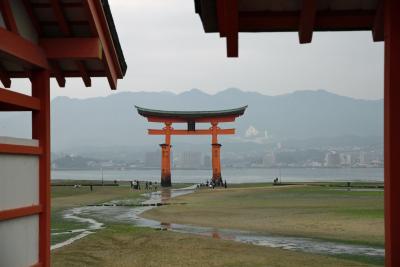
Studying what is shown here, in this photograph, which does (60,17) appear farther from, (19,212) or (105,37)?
(19,212)

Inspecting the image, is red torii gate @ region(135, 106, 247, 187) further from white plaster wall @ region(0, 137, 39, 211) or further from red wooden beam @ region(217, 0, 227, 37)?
red wooden beam @ region(217, 0, 227, 37)

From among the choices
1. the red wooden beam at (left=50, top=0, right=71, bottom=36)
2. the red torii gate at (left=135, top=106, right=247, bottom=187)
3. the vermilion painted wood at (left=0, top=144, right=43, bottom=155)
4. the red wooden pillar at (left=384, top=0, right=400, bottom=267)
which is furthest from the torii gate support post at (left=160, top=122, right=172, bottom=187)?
the red wooden pillar at (left=384, top=0, right=400, bottom=267)

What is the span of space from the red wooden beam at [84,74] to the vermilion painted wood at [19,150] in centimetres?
195

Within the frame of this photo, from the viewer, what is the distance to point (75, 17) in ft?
30.1

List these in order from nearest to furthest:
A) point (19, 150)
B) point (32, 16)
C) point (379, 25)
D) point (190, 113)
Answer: point (379, 25)
point (19, 150)
point (32, 16)
point (190, 113)

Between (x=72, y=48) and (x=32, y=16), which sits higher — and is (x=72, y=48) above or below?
below

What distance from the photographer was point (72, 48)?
30.5 ft

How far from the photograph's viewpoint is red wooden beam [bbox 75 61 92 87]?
10.1 m

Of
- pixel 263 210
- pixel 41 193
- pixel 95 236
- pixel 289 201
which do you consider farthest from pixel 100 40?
pixel 289 201

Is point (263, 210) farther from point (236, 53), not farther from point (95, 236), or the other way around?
point (236, 53)

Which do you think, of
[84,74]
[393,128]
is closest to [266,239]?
[84,74]

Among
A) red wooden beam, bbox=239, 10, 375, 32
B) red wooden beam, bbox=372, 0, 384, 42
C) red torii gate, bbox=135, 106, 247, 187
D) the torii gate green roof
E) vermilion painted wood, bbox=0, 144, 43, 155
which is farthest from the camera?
red torii gate, bbox=135, 106, 247, 187

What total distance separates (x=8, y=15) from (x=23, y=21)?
0.60m

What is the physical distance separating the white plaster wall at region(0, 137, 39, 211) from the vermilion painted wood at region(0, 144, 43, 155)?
0.06 m
